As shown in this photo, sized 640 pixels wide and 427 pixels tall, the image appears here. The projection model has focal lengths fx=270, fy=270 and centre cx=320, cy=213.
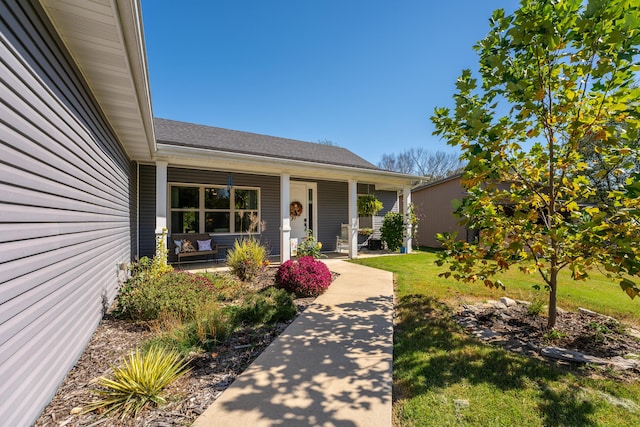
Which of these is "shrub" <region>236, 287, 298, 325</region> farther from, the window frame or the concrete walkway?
the window frame

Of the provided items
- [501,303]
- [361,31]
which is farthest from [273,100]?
[501,303]

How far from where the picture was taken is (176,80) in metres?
9.04

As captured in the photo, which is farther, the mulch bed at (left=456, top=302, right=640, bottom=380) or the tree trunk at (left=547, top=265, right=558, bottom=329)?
the tree trunk at (left=547, top=265, right=558, bottom=329)

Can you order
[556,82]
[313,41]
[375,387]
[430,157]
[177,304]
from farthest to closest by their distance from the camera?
1. [430,157]
2. [313,41]
3. [177,304]
4. [556,82]
5. [375,387]

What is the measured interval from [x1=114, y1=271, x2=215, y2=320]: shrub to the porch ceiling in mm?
2883

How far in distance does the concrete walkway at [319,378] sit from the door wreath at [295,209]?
5.98 metres

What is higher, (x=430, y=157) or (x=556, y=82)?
(x=430, y=157)

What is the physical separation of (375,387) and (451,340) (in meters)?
1.39

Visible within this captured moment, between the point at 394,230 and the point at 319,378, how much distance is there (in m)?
8.25

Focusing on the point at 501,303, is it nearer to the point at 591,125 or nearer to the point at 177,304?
the point at 591,125

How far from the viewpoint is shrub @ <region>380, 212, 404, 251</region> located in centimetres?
1002

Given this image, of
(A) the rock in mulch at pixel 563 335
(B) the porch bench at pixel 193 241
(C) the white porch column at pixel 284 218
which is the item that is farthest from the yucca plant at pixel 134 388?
(B) the porch bench at pixel 193 241

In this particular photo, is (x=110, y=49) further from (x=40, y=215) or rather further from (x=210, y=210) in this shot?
(x=210, y=210)

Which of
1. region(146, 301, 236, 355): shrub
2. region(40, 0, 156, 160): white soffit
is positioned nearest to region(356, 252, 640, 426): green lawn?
region(146, 301, 236, 355): shrub
